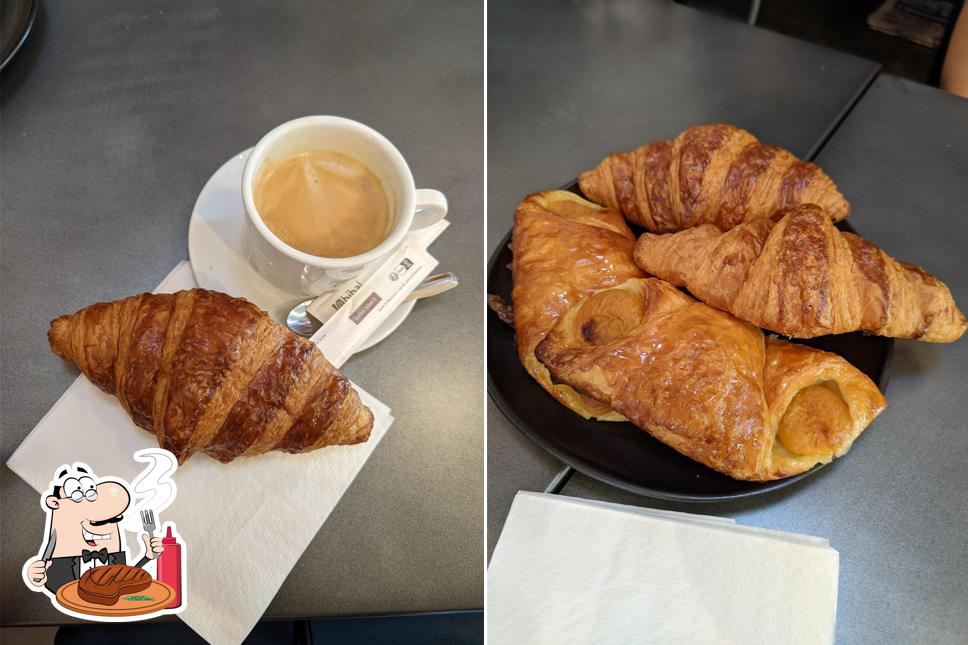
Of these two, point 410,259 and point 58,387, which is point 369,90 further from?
point 58,387

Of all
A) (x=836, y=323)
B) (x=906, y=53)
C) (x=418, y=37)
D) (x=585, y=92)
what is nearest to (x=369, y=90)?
(x=418, y=37)

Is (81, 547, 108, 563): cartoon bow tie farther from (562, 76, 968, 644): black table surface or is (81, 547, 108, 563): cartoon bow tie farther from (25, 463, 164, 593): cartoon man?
(562, 76, 968, 644): black table surface

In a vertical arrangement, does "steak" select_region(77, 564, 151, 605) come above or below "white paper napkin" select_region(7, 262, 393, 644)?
above

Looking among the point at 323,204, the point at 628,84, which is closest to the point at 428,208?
the point at 323,204

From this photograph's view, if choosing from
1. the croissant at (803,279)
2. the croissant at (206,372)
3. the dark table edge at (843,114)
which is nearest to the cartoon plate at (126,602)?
the croissant at (206,372)

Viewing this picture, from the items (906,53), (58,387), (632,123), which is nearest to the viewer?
(58,387)

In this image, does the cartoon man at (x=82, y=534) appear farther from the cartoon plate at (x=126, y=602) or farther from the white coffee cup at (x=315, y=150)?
the white coffee cup at (x=315, y=150)

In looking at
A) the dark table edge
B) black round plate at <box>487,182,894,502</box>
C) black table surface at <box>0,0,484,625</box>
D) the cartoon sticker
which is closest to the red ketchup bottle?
the cartoon sticker
